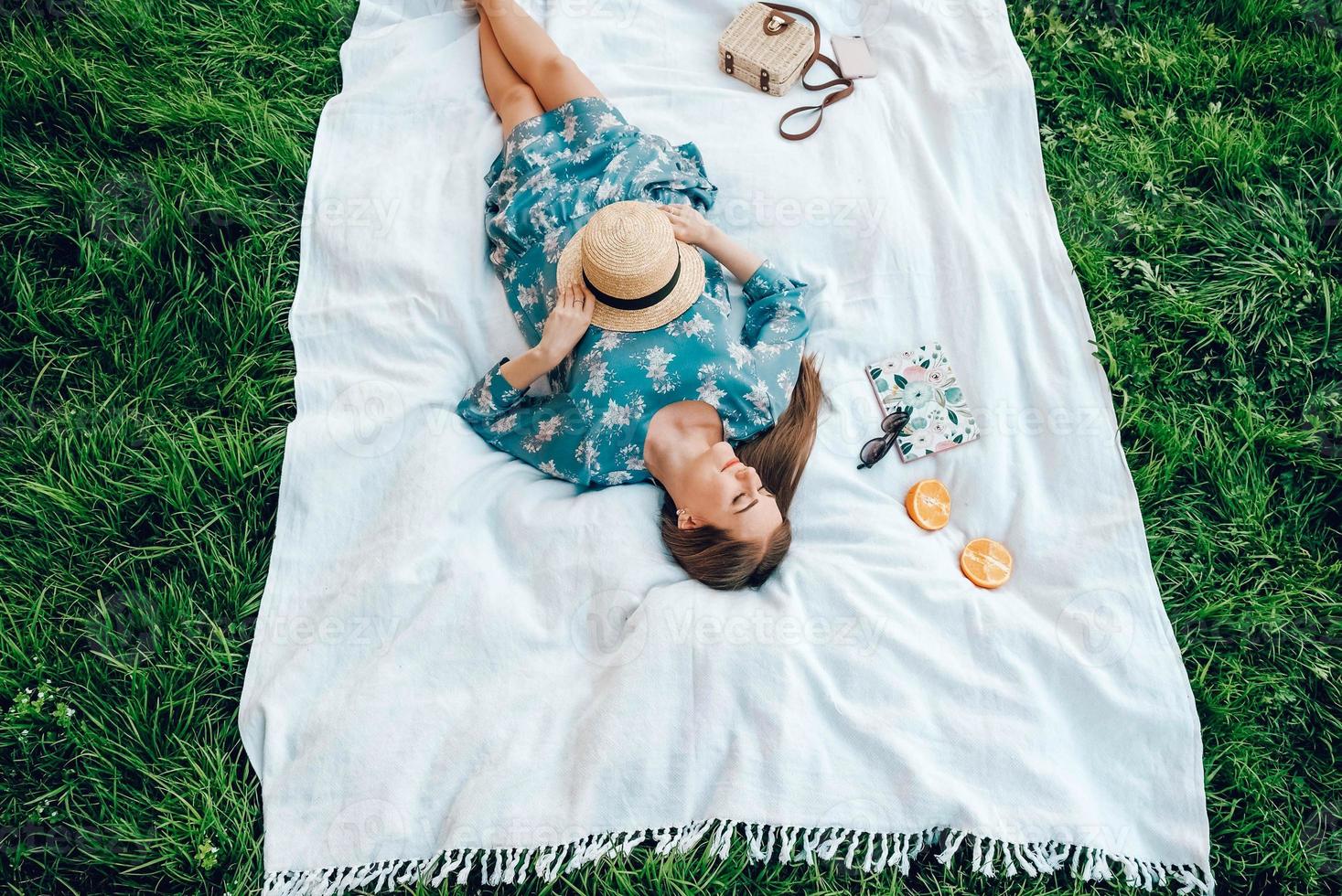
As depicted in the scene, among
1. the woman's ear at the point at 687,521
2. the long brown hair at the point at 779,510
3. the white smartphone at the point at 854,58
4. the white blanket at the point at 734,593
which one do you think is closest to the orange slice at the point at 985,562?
the white blanket at the point at 734,593

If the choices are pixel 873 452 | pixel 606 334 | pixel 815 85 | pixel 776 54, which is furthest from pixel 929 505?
pixel 776 54

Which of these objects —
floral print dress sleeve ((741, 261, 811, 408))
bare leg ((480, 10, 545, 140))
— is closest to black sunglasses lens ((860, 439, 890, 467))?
floral print dress sleeve ((741, 261, 811, 408))

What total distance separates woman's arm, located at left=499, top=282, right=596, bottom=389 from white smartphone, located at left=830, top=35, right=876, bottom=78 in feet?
6.04

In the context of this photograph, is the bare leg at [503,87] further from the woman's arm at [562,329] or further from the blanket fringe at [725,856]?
the blanket fringe at [725,856]

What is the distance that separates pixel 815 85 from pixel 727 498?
2.21 meters

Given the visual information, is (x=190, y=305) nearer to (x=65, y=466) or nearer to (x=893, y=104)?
(x=65, y=466)

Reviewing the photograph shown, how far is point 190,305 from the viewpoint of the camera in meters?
3.38

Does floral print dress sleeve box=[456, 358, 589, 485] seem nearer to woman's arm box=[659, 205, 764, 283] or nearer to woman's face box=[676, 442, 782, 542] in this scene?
woman's face box=[676, 442, 782, 542]

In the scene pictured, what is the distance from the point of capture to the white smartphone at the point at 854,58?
12.9 ft

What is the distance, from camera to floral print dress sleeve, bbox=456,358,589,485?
3.15 metres

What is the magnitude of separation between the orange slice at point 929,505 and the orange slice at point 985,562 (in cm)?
14

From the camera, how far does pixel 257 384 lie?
3.30 meters

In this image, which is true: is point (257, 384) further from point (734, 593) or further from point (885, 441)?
point (885, 441)

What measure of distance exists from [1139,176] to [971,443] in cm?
161
